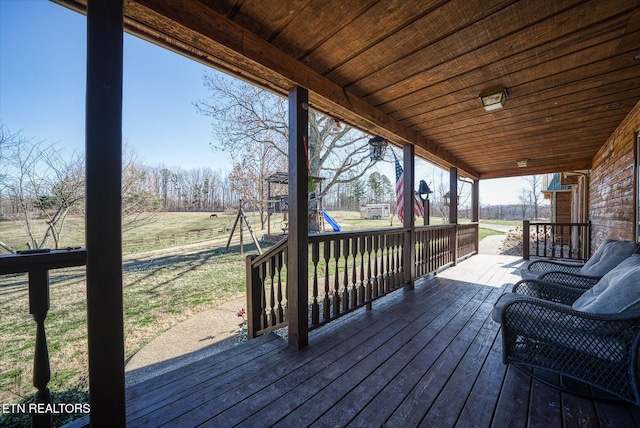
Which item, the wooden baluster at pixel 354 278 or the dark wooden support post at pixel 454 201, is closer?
the wooden baluster at pixel 354 278

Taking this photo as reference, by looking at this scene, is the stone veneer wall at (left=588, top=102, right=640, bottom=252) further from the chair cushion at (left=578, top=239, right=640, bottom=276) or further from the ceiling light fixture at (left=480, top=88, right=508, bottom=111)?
the ceiling light fixture at (left=480, top=88, right=508, bottom=111)

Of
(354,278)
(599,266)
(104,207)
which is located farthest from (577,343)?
(104,207)

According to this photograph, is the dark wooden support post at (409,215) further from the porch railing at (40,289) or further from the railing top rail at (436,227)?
the porch railing at (40,289)

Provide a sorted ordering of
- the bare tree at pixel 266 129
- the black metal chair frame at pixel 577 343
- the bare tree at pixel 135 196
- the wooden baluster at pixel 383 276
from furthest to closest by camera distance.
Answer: the bare tree at pixel 266 129 → the bare tree at pixel 135 196 → the wooden baluster at pixel 383 276 → the black metal chair frame at pixel 577 343

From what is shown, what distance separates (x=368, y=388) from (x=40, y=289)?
1785mm

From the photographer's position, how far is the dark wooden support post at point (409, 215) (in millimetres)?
3611

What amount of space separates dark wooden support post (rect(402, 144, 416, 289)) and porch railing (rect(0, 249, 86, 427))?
339 cm

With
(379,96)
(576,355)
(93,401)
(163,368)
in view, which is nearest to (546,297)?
(576,355)

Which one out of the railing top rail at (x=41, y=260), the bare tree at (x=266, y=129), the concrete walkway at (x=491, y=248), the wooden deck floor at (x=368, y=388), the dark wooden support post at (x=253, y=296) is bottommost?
the concrete walkway at (x=491, y=248)

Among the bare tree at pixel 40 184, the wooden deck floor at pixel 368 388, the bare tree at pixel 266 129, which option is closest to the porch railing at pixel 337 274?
the wooden deck floor at pixel 368 388

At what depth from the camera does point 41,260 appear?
1067mm

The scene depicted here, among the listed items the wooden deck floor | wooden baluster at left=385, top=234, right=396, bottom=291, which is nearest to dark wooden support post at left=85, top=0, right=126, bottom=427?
the wooden deck floor

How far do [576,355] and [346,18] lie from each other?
2430mm

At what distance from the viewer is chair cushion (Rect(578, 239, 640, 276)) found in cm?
229
